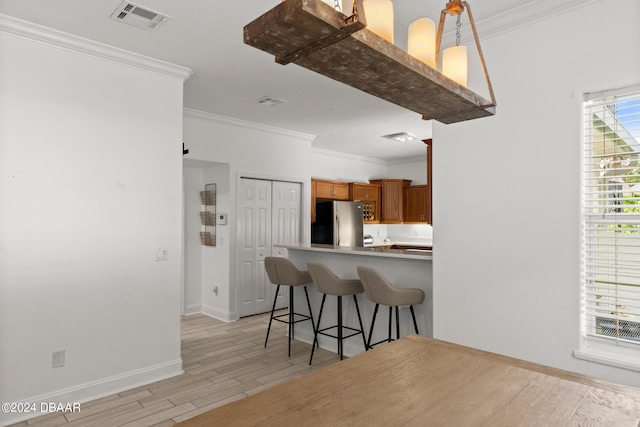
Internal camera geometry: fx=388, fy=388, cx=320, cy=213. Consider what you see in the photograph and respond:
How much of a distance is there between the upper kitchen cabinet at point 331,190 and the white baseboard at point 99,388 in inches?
157

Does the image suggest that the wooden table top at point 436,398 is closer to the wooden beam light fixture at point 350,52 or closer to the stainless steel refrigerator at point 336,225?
the wooden beam light fixture at point 350,52

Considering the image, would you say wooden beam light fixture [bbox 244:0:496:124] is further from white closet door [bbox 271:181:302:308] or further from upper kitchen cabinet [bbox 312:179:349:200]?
upper kitchen cabinet [bbox 312:179:349:200]

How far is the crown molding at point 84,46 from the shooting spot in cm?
271

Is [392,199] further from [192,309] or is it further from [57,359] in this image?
[57,359]

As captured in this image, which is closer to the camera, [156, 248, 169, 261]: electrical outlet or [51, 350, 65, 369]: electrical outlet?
[51, 350, 65, 369]: electrical outlet

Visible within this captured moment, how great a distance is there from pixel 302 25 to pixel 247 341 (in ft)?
13.4

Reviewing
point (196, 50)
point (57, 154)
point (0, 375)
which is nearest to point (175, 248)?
point (57, 154)

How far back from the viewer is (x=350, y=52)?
1063 mm

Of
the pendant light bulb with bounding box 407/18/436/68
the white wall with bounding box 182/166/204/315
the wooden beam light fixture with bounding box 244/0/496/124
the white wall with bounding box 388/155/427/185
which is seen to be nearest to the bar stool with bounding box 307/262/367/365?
the wooden beam light fixture with bounding box 244/0/496/124

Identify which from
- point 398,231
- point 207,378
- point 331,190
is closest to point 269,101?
point 331,190

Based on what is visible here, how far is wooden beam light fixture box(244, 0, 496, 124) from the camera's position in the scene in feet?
3.07

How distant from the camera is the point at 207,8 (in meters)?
2.57

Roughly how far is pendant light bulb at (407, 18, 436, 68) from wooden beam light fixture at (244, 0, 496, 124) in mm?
32

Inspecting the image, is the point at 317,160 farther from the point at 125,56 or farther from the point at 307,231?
the point at 125,56
